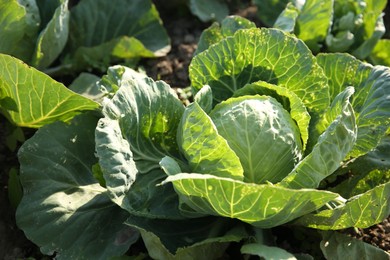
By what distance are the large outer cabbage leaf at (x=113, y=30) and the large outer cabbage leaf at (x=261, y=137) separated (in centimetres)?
151

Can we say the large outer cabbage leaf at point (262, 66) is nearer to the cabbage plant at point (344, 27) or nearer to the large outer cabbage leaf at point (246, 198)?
the large outer cabbage leaf at point (246, 198)

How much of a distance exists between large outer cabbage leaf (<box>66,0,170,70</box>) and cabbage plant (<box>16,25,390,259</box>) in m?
0.98

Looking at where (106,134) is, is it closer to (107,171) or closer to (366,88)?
(107,171)

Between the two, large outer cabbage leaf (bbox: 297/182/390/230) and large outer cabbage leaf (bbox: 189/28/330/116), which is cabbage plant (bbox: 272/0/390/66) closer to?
large outer cabbage leaf (bbox: 189/28/330/116)

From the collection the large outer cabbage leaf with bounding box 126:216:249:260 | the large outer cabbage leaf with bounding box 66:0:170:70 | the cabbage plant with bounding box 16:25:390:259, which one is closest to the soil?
the large outer cabbage leaf with bounding box 66:0:170:70

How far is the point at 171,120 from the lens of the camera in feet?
9.18

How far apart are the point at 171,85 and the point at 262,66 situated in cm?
120

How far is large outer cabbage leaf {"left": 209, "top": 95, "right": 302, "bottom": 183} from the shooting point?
254cm

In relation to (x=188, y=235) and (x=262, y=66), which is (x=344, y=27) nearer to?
(x=262, y=66)

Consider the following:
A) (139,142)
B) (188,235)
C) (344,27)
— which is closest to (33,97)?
(139,142)

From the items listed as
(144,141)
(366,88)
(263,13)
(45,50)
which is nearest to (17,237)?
(144,141)

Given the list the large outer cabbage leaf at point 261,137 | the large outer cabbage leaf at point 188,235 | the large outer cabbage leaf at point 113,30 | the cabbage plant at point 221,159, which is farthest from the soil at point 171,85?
the large outer cabbage leaf at point 261,137

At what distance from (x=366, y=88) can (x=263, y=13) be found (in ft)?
Result: 5.29

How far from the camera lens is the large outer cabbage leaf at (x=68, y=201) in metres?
2.77
